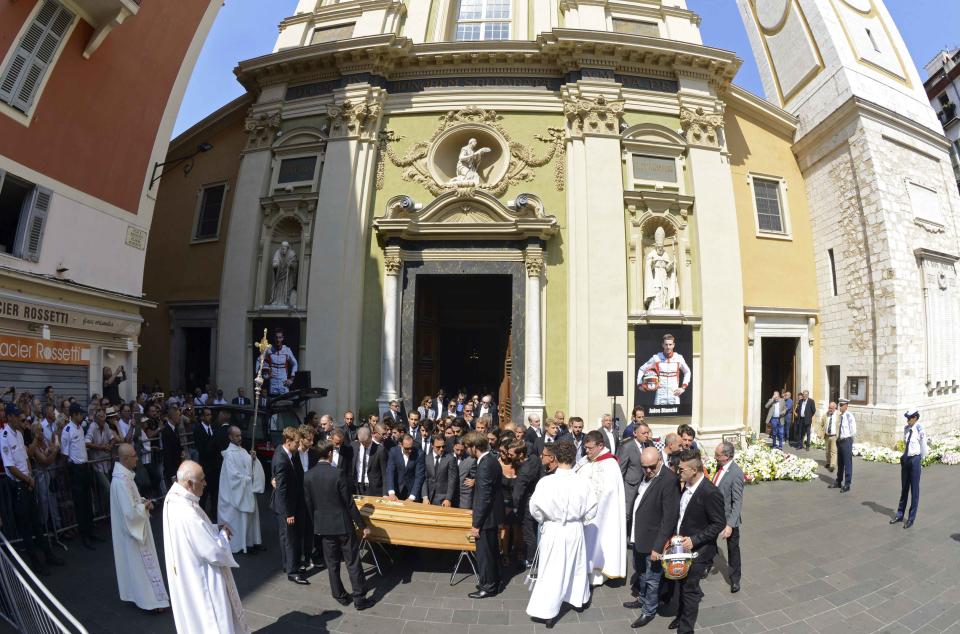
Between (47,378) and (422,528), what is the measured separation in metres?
→ 8.79

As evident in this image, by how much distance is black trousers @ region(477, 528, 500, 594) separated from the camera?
17.6 ft

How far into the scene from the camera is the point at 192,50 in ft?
42.6

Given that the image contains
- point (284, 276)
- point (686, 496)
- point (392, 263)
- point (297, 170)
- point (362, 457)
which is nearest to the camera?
point (686, 496)

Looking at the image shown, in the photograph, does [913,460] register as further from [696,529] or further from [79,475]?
[79,475]

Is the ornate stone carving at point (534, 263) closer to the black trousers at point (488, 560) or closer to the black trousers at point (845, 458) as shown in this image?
the black trousers at point (845, 458)

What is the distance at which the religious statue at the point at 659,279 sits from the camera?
533 inches

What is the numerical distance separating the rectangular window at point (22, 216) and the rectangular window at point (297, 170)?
5897mm

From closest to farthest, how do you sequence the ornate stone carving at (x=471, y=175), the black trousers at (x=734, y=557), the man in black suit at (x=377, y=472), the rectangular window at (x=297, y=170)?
the black trousers at (x=734, y=557) → the man in black suit at (x=377, y=472) → the ornate stone carving at (x=471, y=175) → the rectangular window at (x=297, y=170)

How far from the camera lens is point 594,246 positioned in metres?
13.4

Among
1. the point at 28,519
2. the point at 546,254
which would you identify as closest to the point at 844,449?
the point at 546,254

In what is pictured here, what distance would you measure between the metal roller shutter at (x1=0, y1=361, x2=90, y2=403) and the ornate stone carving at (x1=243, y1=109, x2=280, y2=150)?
789cm

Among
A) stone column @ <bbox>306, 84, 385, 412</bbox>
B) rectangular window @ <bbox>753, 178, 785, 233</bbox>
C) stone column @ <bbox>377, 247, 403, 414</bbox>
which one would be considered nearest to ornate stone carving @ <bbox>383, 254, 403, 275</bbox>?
stone column @ <bbox>377, 247, 403, 414</bbox>

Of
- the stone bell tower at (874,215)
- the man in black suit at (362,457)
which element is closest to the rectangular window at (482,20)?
the stone bell tower at (874,215)

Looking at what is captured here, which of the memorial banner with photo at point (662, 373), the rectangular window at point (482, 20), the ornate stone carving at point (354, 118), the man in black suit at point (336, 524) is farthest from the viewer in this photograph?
the rectangular window at point (482, 20)
